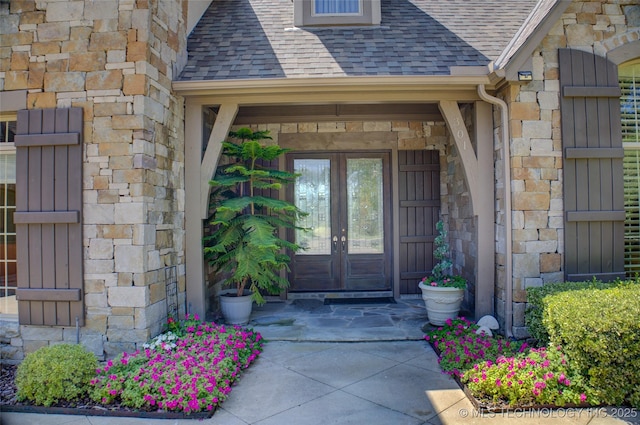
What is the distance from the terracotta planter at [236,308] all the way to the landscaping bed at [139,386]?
114 cm

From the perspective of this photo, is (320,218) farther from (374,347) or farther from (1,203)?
(1,203)

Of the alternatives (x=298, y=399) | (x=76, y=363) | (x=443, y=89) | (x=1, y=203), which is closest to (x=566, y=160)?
(x=443, y=89)

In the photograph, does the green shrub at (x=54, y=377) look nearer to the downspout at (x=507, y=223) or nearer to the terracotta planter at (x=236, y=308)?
the terracotta planter at (x=236, y=308)

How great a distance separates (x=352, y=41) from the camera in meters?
5.12

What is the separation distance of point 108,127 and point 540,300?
14.6ft

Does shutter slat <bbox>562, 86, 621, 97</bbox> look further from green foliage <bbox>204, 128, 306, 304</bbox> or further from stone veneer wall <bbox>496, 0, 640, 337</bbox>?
green foliage <bbox>204, 128, 306, 304</bbox>

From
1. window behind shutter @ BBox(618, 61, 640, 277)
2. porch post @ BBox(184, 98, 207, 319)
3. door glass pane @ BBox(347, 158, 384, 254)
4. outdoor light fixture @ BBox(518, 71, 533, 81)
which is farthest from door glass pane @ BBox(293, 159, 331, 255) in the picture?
window behind shutter @ BBox(618, 61, 640, 277)

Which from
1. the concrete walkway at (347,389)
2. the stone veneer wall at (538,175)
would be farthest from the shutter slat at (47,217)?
the stone veneer wall at (538,175)

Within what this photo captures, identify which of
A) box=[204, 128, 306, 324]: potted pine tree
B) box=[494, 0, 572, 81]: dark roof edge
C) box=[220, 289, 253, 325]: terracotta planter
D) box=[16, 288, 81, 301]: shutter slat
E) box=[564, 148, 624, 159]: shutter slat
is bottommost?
box=[220, 289, 253, 325]: terracotta planter

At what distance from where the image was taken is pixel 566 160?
415cm

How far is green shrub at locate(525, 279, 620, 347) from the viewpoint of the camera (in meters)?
3.66

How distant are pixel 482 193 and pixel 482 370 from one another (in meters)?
2.09

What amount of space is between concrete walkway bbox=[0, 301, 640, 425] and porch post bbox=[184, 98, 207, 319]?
32.2 inches

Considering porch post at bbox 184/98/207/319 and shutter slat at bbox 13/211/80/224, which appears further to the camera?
porch post at bbox 184/98/207/319
